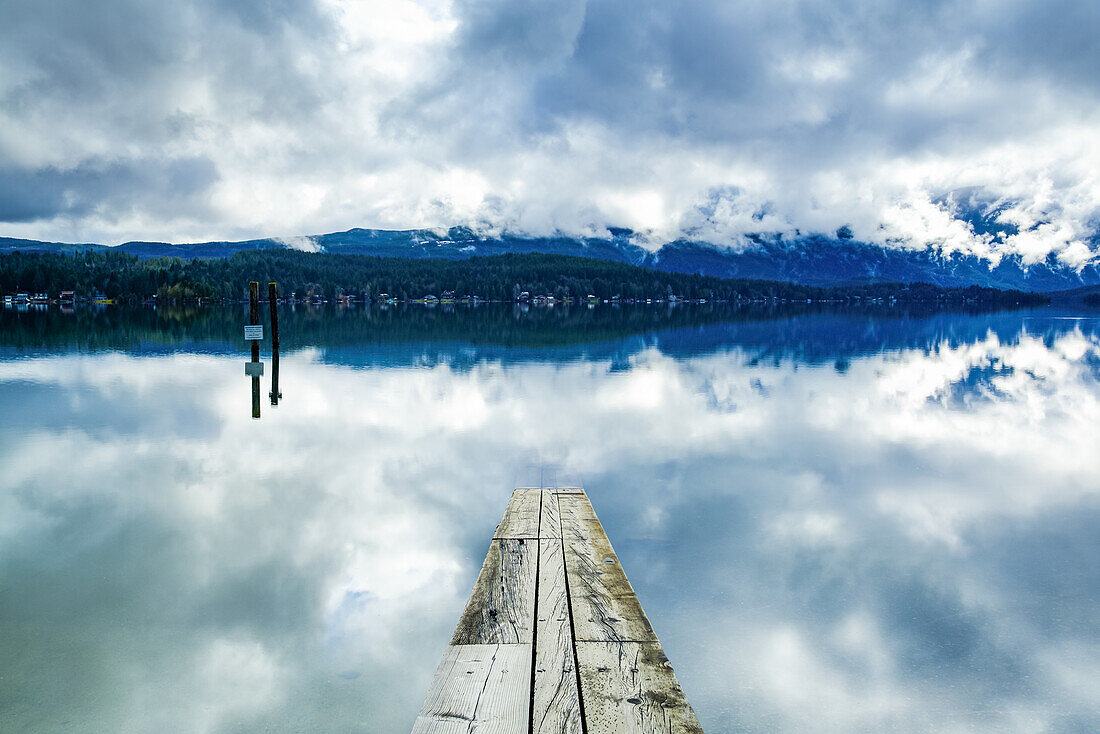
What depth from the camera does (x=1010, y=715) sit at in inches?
262

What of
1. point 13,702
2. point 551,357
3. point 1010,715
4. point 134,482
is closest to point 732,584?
point 1010,715

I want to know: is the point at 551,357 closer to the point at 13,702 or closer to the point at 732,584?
the point at 732,584

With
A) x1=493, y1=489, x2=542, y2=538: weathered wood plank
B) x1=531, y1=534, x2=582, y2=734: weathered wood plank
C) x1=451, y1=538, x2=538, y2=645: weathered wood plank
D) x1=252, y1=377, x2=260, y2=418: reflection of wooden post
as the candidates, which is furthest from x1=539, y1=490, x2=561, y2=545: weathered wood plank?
x1=252, y1=377, x2=260, y2=418: reflection of wooden post

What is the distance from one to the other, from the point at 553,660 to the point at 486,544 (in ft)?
15.8

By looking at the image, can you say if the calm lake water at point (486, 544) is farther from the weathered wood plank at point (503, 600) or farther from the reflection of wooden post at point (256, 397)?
the weathered wood plank at point (503, 600)

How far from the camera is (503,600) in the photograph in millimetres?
7172

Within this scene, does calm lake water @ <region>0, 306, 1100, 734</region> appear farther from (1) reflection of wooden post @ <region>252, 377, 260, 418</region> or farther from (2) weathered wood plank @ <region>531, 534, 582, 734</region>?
(2) weathered wood plank @ <region>531, 534, 582, 734</region>

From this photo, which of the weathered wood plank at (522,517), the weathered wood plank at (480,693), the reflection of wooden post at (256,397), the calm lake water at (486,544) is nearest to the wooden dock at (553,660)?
the weathered wood plank at (480,693)

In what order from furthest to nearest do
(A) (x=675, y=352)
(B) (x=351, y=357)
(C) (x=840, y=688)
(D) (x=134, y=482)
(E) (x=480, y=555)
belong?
(A) (x=675, y=352) < (B) (x=351, y=357) < (D) (x=134, y=482) < (E) (x=480, y=555) < (C) (x=840, y=688)

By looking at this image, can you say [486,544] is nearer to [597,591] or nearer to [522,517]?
[522,517]

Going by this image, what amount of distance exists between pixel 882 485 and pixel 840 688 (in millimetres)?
8383

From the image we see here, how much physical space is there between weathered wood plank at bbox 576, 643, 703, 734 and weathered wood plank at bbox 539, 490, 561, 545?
3.23m

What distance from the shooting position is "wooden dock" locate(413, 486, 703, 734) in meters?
5.11

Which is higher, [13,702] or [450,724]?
[450,724]
